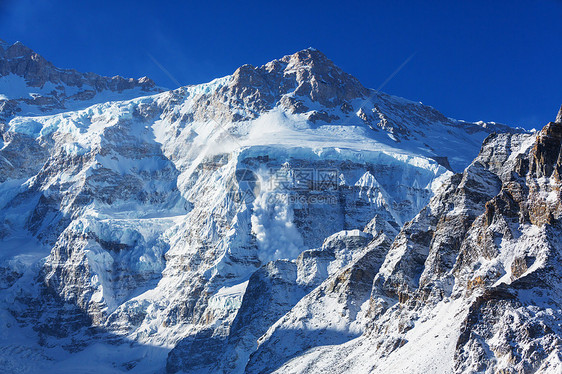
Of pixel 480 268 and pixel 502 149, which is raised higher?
pixel 502 149

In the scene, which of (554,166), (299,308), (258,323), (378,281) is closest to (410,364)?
(554,166)

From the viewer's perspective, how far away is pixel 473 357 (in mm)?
79312

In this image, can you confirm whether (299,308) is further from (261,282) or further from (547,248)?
(547,248)

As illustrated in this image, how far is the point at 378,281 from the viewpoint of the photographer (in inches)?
4951

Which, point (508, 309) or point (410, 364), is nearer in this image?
point (508, 309)

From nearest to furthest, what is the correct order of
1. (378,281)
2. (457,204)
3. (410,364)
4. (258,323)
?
(410,364), (457,204), (378,281), (258,323)

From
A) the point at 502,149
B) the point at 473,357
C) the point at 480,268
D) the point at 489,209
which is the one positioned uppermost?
the point at 502,149

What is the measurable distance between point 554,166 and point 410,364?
2827cm

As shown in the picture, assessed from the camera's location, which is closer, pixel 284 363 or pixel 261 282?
pixel 284 363

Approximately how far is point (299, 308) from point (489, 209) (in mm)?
59261

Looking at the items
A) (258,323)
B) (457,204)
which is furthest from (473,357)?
(258,323)

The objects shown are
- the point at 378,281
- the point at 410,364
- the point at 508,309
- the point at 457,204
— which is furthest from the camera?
the point at 378,281

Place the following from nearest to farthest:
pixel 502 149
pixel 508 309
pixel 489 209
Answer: pixel 508 309, pixel 489 209, pixel 502 149

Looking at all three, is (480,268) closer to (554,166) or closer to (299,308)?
(554,166)
